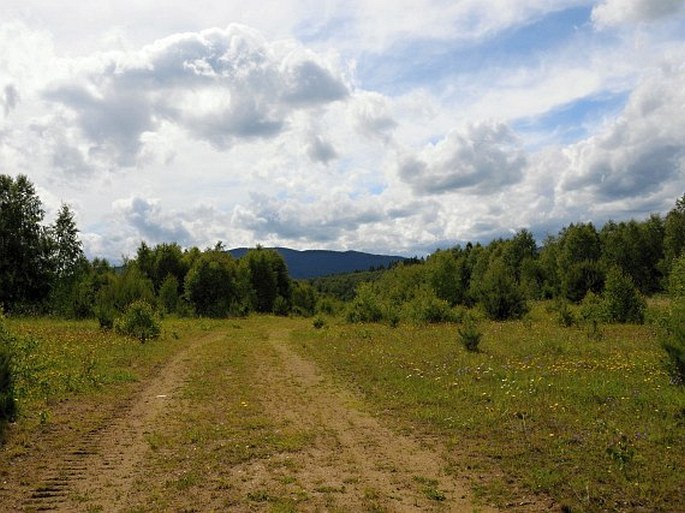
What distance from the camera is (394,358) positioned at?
67.2ft

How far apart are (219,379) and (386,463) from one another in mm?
9565

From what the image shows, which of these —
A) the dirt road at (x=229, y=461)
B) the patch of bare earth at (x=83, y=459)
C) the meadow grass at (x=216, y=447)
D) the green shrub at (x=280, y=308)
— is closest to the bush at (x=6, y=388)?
the patch of bare earth at (x=83, y=459)

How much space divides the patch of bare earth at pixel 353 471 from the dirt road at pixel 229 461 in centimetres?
2

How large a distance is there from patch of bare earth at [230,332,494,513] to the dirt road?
0.02 m

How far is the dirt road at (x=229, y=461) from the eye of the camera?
7.43 m

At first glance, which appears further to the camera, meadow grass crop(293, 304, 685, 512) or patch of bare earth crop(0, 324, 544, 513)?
meadow grass crop(293, 304, 685, 512)

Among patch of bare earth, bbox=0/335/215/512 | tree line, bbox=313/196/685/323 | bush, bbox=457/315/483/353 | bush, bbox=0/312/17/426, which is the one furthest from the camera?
tree line, bbox=313/196/685/323

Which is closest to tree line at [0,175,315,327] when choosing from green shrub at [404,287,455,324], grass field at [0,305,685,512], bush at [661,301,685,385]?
grass field at [0,305,685,512]

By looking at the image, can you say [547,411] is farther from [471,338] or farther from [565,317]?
[565,317]

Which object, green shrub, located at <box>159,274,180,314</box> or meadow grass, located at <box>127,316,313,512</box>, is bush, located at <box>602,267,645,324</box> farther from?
green shrub, located at <box>159,274,180,314</box>

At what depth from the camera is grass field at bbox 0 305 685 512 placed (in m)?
7.75

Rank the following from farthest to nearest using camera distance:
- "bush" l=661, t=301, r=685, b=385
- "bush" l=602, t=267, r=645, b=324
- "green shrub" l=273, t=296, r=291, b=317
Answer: "green shrub" l=273, t=296, r=291, b=317 → "bush" l=602, t=267, r=645, b=324 → "bush" l=661, t=301, r=685, b=385

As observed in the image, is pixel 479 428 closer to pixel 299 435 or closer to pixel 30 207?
pixel 299 435

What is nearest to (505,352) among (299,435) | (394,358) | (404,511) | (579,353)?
(579,353)
